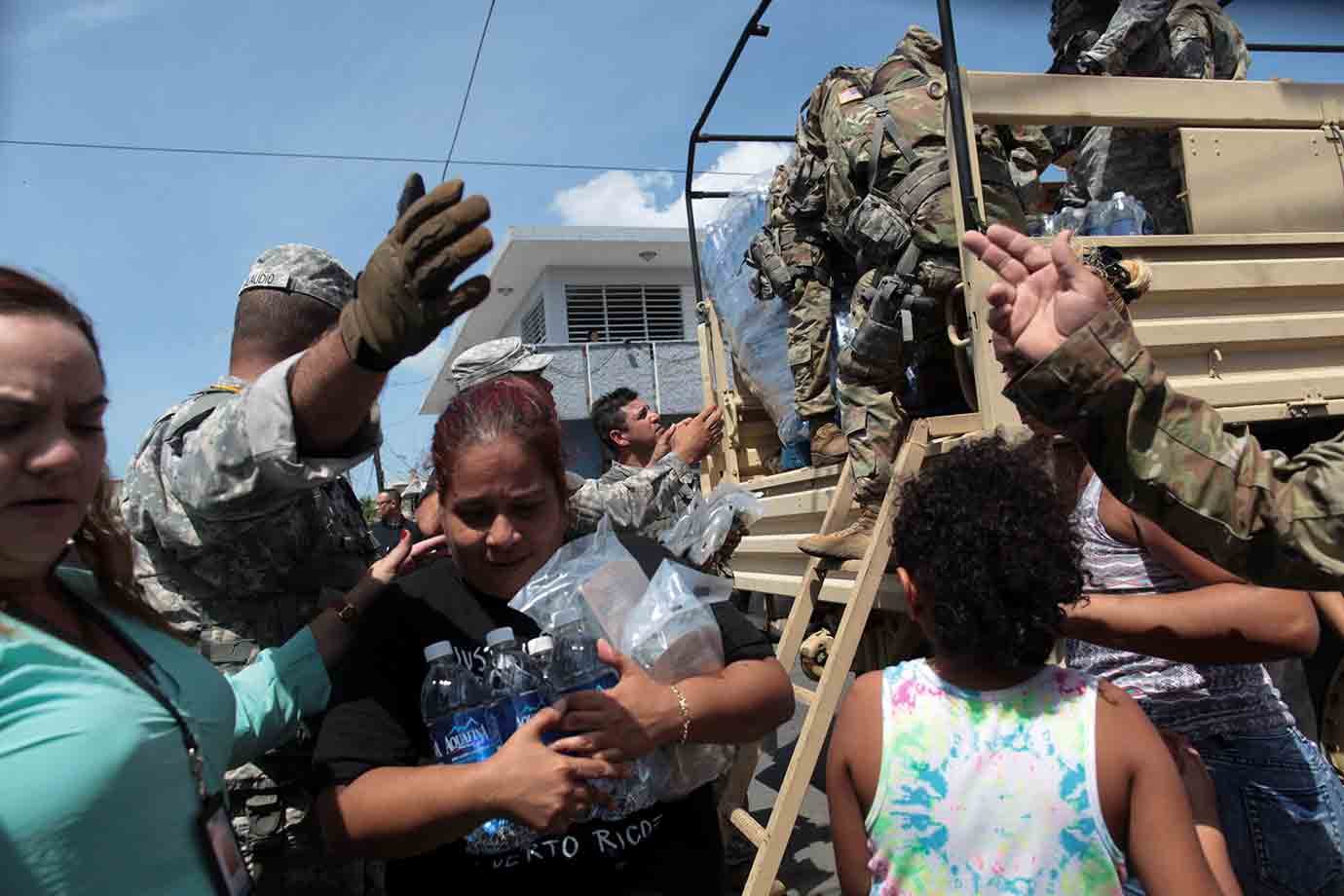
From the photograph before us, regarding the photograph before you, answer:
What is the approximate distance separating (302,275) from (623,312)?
708 inches

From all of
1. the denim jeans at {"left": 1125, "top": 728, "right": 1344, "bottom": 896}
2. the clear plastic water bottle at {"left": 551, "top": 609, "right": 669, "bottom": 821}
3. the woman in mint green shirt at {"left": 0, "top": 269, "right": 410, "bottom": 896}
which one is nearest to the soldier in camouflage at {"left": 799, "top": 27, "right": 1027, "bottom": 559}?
the denim jeans at {"left": 1125, "top": 728, "right": 1344, "bottom": 896}

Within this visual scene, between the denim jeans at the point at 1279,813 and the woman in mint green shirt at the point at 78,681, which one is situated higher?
the woman in mint green shirt at the point at 78,681

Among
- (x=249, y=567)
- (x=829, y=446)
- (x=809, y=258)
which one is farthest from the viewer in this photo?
(x=809, y=258)

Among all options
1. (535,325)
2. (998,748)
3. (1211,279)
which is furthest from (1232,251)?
(535,325)

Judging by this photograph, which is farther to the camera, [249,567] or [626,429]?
[626,429]

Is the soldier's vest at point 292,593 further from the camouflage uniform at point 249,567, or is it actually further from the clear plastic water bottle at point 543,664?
the clear plastic water bottle at point 543,664

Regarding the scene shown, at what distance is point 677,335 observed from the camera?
19859mm

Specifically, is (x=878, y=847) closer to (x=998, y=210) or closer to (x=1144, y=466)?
(x=1144, y=466)

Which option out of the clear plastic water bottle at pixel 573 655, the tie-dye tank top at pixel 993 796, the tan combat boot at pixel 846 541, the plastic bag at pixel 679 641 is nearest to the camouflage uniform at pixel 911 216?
the tan combat boot at pixel 846 541

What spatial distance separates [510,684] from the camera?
136 centimetres

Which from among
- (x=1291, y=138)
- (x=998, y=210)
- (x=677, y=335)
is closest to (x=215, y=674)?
(x=998, y=210)

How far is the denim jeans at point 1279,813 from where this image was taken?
171cm

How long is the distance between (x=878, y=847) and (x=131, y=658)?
110 cm

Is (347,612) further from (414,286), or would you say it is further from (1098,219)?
(1098,219)
